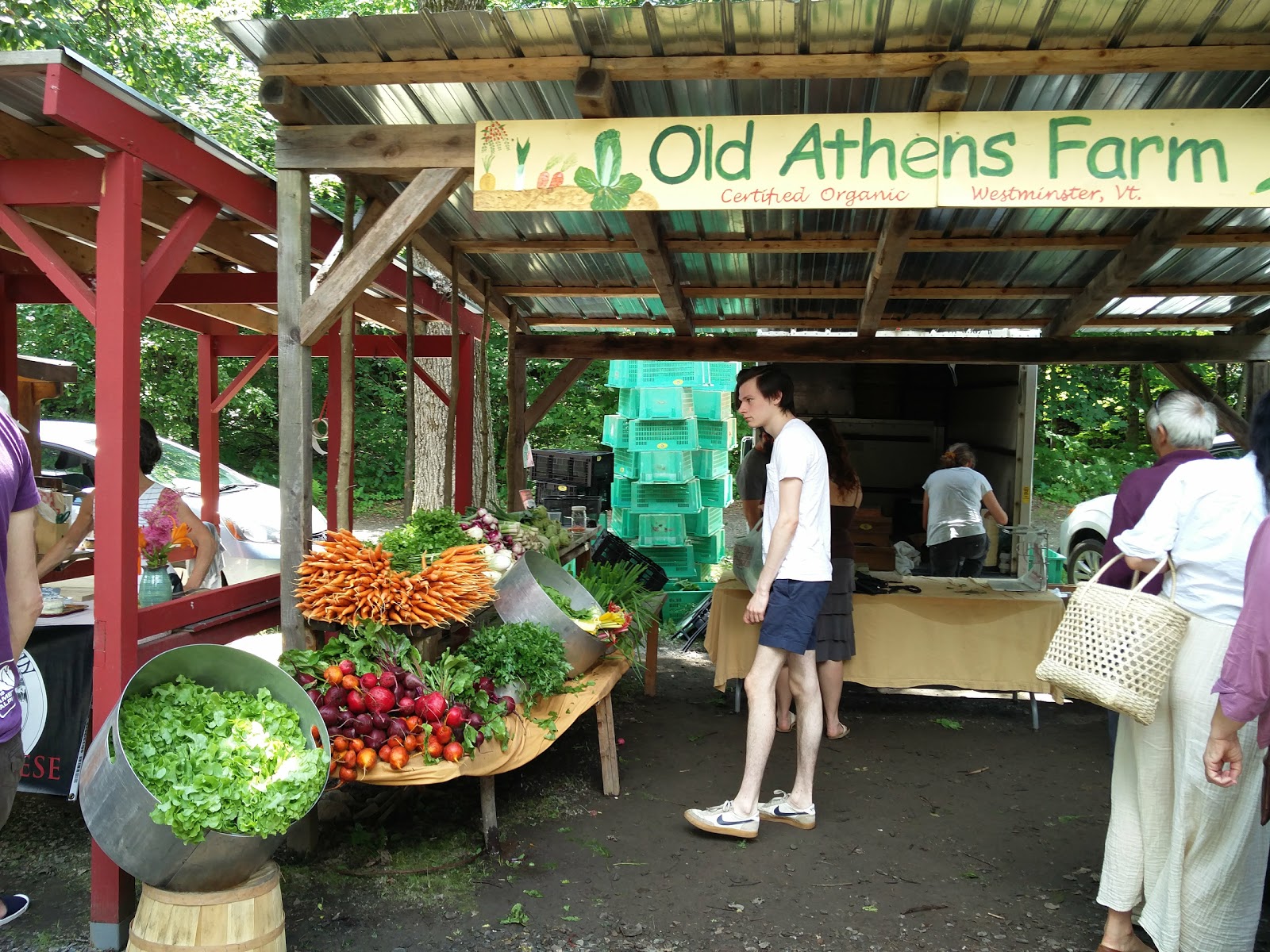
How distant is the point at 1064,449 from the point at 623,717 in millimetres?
15945

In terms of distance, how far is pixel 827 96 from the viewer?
3.94 meters

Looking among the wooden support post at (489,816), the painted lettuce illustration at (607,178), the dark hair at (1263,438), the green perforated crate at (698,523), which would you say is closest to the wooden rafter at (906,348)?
the green perforated crate at (698,523)

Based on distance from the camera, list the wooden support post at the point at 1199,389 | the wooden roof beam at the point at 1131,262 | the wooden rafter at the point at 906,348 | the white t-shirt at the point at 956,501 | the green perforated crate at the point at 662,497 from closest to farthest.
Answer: the wooden roof beam at the point at 1131,262 < the wooden support post at the point at 1199,389 < the wooden rafter at the point at 906,348 < the white t-shirt at the point at 956,501 < the green perforated crate at the point at 662,497

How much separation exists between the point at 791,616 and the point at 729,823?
940 mm

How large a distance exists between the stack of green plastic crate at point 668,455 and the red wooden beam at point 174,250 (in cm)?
567

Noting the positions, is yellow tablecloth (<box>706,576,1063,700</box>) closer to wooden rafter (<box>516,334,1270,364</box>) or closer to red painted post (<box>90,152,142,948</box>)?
wooden rafter (<box>516,334,1270,364</box>)

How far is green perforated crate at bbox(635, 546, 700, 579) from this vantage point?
977 centimetres

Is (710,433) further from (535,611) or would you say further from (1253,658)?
(1253,658)

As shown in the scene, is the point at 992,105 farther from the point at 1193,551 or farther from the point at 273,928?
the point at 273,928

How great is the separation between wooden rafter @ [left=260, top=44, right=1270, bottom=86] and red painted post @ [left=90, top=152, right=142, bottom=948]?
0.95 m

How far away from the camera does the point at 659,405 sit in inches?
371

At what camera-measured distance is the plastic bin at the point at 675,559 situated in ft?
32.1

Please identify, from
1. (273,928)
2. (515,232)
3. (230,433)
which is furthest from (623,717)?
(230,433)

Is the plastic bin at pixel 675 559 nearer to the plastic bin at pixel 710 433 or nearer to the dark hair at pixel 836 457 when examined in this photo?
the plastic bin at pixel 710 433
